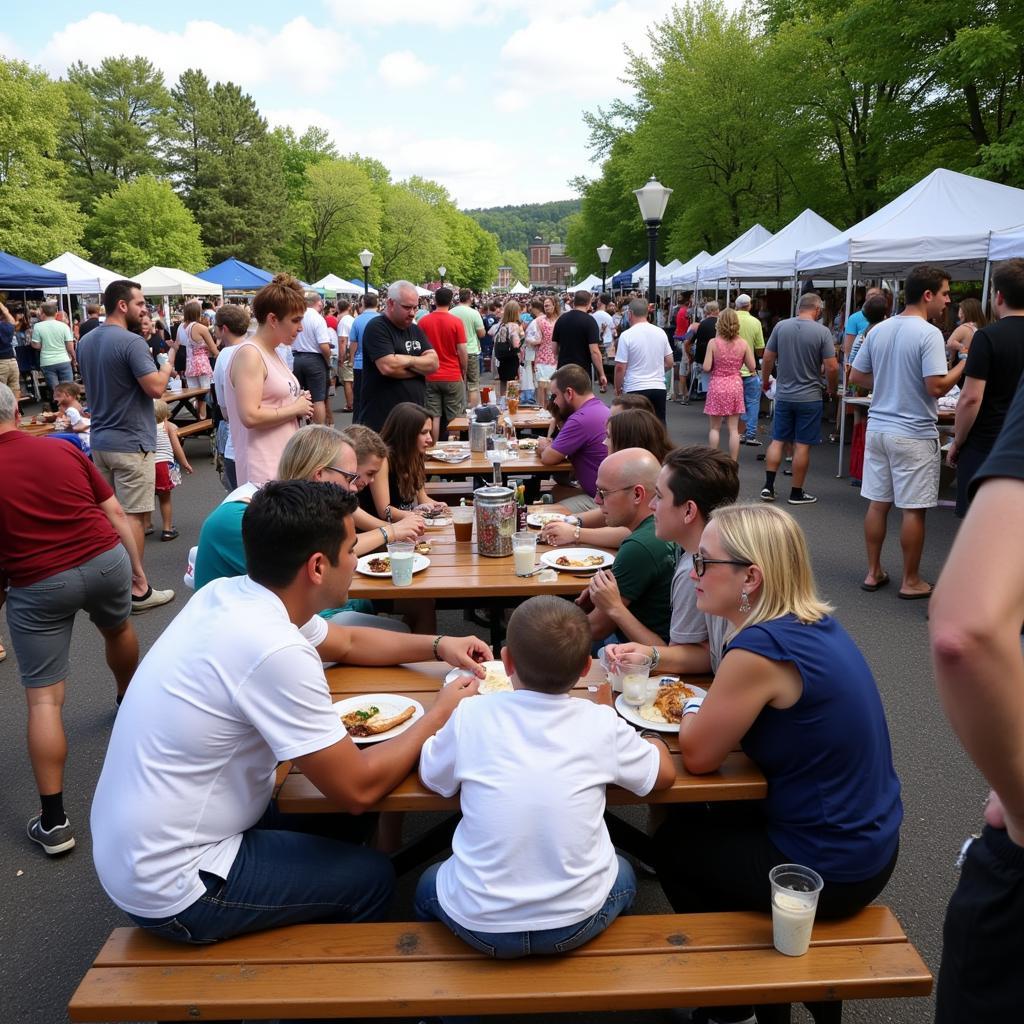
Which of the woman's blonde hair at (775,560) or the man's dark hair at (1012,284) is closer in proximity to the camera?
the woman's blonde hair at (775,560)

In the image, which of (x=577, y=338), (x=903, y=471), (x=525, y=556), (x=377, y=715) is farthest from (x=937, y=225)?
(x=377, y=715)

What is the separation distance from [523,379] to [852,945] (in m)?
13.8

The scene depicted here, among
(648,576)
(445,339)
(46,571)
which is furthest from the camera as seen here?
(445,339)

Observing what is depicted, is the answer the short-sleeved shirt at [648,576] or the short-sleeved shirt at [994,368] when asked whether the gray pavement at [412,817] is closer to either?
the short-sleeved shirt at [648,576]

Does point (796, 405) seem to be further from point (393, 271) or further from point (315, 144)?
point (315, 144)

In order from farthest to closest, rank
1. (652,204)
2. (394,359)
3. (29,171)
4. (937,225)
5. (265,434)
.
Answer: (29,171), (652,204), (937,225), (394,359), (265,434)

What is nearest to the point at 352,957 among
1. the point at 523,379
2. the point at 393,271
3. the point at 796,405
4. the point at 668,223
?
the point at 796,405

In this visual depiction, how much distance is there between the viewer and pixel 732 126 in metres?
25.3

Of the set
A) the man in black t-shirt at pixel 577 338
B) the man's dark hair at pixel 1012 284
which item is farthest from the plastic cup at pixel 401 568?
the man in black t-shirt at pixel 577 338

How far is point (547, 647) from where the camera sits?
190cm

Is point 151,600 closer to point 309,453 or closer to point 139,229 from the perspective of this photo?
point 309,453

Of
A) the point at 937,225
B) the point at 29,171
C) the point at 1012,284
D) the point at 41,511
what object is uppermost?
the point at 29,171

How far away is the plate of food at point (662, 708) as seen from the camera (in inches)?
93.9

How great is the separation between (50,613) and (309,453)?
1.27 metres
